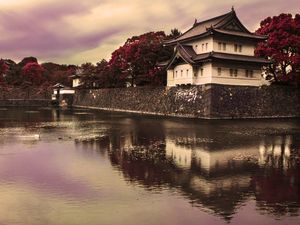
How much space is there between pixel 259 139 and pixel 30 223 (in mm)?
16893

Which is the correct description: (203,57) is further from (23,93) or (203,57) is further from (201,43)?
(23,93)

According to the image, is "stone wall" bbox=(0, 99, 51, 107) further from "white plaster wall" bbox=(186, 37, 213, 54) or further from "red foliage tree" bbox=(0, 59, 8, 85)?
"white plaster wall" bbox=(186, 37, 213, 54)

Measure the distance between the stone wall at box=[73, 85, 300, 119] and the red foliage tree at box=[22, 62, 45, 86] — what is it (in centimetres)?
5322

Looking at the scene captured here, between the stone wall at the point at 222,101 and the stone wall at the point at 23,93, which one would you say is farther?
the stone wall at the point at 23,93

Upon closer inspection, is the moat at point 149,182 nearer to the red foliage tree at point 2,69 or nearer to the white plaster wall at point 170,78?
the white plaster wall at point 170,78

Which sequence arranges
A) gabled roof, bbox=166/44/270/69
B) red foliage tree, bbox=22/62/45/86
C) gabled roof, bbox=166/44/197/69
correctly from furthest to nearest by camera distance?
red foliage tree, bbox=22/62/45/86 → gabled roof, bbox=166/44/197/69 → gabled roof, bbox=166/44/270/69

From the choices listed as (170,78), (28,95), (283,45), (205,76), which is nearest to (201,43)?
(205,76)

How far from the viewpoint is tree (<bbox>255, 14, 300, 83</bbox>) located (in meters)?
44.1

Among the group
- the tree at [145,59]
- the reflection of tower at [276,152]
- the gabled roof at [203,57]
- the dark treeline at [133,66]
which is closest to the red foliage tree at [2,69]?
the dark treeline at [133,66]

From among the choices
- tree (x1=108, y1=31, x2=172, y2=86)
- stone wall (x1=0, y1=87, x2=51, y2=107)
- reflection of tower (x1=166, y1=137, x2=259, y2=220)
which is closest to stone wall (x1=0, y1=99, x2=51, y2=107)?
stone wall (x1=0, y1=87, x2=51, y2=107)

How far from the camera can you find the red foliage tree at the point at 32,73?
313 feet

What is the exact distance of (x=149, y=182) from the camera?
464 inches

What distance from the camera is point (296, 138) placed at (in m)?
23.3

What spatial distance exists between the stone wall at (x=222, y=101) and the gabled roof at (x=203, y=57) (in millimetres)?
3164
